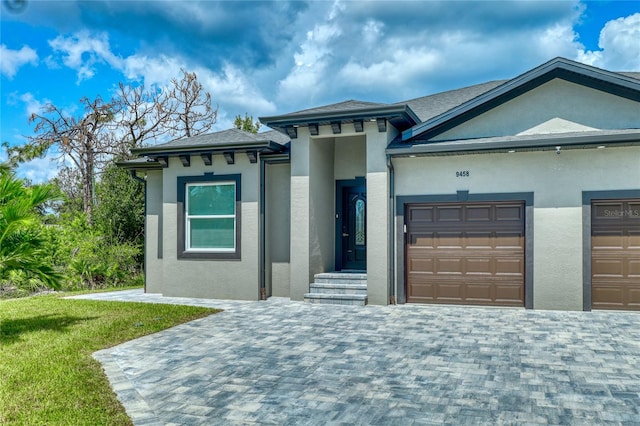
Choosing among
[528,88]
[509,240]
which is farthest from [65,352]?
[528,88]

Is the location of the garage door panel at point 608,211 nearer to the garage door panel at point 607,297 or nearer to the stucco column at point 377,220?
the garage door panel at point 607,297

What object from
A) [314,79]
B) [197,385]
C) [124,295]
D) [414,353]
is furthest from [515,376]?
[314,79]

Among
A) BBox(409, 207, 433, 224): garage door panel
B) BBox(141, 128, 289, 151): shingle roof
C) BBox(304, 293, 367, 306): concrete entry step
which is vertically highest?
BBox(141, 128, 289, 151): shingle roof

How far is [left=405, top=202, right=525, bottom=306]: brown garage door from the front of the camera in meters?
9.77

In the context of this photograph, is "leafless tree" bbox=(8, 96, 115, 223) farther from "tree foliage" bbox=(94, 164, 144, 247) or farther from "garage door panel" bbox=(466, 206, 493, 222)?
"garage door panel" bbox=(466, 206, 493, 222)

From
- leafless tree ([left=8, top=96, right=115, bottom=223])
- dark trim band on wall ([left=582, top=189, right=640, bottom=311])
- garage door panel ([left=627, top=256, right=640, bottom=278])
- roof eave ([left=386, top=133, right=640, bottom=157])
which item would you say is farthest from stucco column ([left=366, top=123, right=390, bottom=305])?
leafless tree ([left=8, top=96, right=115, bottom=223])

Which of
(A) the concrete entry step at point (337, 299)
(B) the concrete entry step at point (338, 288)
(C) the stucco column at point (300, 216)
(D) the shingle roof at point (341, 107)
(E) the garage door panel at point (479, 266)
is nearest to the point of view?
(E) the garage door panel at point (479, 266)

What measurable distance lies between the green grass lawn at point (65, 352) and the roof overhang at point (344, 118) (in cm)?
432

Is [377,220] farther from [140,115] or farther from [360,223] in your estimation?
[140,115]

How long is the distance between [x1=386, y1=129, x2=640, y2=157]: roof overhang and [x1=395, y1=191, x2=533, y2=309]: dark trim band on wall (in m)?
0.91

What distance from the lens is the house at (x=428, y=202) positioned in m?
9.23

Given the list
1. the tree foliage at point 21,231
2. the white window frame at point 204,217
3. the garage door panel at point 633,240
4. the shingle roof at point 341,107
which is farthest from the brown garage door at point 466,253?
the tree foliage at point 21,231

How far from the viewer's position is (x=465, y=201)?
393 inches

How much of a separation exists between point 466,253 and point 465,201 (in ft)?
3.56
